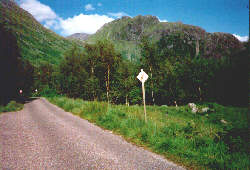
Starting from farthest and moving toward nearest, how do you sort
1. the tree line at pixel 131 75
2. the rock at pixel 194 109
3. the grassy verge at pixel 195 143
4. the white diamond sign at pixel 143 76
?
the tree line at pixel 131 75 < the rock at pixel 194 109 < the white diamond sign at pixel 143 76 < the grassy verge at pixel 195 143

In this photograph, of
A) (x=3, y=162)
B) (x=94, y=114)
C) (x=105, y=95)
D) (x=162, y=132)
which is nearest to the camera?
(x=3, y=162)

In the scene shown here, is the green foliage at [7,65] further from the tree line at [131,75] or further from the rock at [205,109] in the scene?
the rock at [205,109]

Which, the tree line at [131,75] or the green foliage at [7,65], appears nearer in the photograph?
the green foliage at [7,65]

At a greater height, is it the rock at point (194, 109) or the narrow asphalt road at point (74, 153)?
the narrow asphalt road at point (74, 153)

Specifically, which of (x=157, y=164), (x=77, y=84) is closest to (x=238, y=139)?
(x=157, y=164)

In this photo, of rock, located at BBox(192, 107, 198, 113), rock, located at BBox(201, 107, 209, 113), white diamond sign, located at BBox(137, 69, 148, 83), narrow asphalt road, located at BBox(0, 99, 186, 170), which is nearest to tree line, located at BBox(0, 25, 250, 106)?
rock, located at BBox(192, 107, 198, 113)

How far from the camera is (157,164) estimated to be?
5.11 m

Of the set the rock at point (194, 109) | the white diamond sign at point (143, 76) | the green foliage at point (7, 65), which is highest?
the green foliage at point (7, 65)

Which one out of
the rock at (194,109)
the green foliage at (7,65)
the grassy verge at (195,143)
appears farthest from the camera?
the green foliage at (7,65)

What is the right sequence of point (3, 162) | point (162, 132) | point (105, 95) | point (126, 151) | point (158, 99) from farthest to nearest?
point (158, 99) → point (105, 95) → point (162, 132) → point (126, 151) → point (3, 162)

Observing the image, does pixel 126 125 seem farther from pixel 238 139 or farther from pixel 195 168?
pixel 238 139

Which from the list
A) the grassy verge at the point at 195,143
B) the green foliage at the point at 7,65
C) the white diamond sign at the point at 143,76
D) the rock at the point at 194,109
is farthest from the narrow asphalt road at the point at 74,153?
the green foliage at the point at 7,65

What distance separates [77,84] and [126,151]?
89.0 feet

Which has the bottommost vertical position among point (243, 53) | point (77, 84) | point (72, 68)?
point (77, 84)
